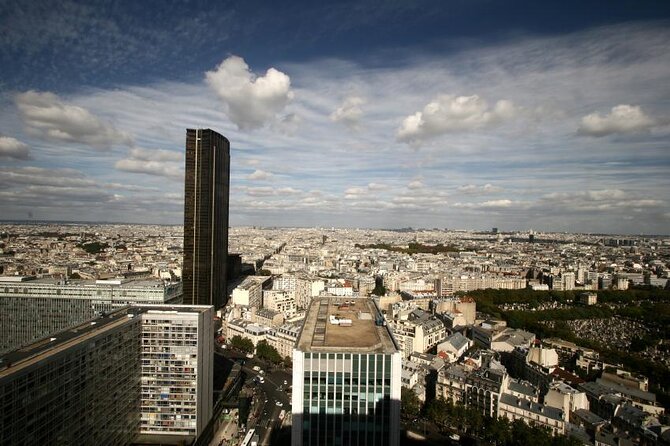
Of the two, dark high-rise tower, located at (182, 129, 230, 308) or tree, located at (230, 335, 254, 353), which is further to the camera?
dark high-rise tower, located at (182, 129, 230, 308)

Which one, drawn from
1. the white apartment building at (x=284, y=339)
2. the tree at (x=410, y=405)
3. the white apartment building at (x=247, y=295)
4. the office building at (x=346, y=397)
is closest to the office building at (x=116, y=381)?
the office building at (x=346, y=397)

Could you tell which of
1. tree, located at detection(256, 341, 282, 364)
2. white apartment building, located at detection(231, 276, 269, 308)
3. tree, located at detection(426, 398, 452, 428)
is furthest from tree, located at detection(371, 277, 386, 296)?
tree, located at detection(426, 398, 452, 428)

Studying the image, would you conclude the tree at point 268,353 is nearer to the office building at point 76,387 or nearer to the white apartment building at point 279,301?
the white apartment building at point 279,301

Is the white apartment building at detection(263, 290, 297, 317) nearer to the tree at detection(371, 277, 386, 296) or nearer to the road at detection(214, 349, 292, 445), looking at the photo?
the tree at detection(371, 277, 386, 296)

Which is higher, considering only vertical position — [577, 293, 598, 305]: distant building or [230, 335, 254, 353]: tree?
[577, 293, 598, 305]: distant building

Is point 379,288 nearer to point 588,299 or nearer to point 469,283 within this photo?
point 469,283

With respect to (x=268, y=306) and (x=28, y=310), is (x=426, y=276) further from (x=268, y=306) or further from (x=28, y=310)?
(x=28, y=310)

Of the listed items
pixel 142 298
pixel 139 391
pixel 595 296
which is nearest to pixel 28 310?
pixel 142 298
